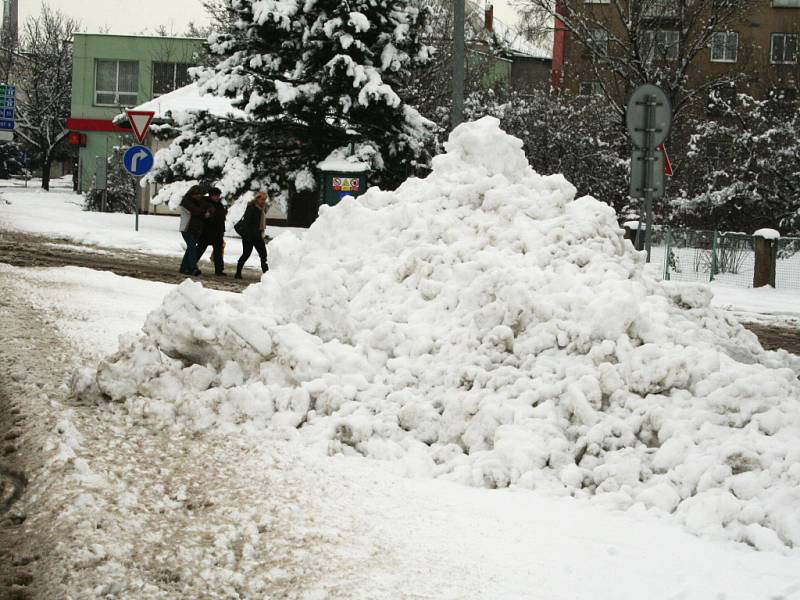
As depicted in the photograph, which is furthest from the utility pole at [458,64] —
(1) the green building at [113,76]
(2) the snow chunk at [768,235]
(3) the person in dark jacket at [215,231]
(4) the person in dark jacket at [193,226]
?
(1) the green building at [113,76]

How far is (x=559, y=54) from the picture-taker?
54531 mm

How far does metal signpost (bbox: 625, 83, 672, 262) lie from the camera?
13.5 metres

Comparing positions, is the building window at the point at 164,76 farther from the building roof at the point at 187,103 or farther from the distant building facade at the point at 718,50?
the distant building facade at the point at 718,50

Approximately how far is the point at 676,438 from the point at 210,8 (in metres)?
37.1

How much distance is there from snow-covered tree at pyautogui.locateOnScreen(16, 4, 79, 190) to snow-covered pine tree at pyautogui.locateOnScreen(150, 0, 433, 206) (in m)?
37.5

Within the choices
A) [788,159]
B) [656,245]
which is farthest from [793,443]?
[788,159]

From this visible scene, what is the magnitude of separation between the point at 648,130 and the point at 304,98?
46.0 feet

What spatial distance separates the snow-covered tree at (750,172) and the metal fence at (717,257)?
747cm

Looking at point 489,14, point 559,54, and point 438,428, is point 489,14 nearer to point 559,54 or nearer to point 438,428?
point 559,54

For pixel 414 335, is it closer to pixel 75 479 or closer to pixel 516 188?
pixel 516 188

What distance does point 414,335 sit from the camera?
722 cm

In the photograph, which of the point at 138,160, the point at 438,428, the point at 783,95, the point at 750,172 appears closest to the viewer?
the point at 438,428

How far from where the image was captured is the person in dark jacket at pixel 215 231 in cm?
1733

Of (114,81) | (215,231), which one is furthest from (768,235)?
(114,81)
